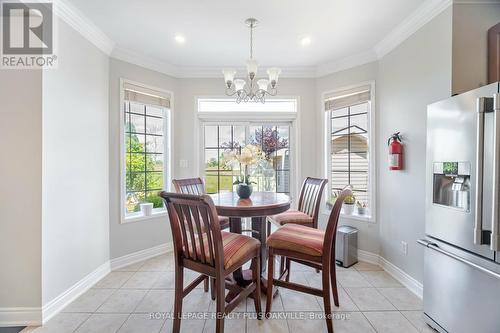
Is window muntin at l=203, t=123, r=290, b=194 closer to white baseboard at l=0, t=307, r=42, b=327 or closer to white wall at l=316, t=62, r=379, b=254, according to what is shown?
white wall at l=316, t=62, r=379, b=254

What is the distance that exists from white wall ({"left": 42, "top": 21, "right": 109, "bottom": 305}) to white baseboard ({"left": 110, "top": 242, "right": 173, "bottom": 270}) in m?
0.17

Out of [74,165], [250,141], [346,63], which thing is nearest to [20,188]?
[74,165]

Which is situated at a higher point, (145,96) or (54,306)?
(145,96)

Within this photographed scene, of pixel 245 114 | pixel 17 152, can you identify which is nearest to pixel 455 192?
pixel 245 114

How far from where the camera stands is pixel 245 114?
3.67m

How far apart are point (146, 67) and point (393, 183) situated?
11.3 feet

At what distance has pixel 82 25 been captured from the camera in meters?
2.44

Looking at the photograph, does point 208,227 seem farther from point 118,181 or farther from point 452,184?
point 118,181

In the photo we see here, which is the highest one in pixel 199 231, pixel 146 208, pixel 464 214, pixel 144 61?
pixel 144 61

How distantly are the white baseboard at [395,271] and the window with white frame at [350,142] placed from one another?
553mm

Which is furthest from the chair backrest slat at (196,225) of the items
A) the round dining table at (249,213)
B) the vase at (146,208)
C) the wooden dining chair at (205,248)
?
the vase at (146,208)

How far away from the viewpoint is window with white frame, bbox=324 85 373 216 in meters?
3.22

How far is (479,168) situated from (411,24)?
1744mm

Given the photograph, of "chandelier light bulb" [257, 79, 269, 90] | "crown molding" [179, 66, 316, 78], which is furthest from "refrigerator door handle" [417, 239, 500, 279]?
"crown molding" [179, 66, 316, 78]
